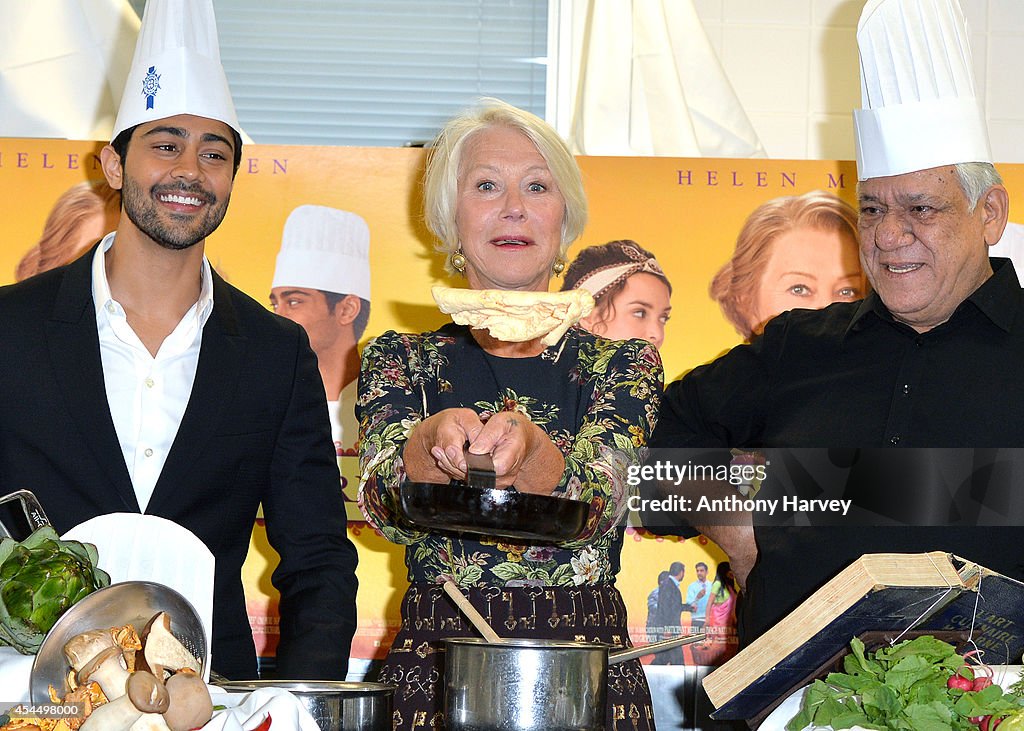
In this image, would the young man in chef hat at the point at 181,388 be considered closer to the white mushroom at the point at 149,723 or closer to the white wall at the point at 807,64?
the white mushroom at the point at 149,723

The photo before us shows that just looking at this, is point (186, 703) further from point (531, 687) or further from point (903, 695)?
point (903, 695)

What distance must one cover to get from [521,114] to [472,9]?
1.20 m

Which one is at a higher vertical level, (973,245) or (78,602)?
(973,245)

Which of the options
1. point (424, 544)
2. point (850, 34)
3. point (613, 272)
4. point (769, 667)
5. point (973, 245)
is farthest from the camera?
point (850, 34)

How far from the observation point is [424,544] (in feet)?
5.02

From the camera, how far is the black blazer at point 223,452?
1599 millimetres

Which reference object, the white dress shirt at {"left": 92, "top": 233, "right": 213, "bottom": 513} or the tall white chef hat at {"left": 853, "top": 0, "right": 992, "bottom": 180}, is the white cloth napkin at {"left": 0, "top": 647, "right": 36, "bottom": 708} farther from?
the tall white chef hat at {"left": 853, "top": 0, "right": 992, "bottom": 180}

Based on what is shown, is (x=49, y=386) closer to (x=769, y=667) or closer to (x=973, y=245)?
(x=769, y=667)

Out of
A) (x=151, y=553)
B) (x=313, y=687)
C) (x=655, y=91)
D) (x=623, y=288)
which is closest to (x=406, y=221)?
(x=623, y=288)

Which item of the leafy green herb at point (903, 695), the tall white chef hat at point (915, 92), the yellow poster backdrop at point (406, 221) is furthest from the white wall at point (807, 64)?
the leafy green herb at point (903, 695)

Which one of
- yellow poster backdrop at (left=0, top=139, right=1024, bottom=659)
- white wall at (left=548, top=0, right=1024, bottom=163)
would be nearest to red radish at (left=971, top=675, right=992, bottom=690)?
yellow poster backdrop at (left=0, top=139, right=1024, bottom=659)

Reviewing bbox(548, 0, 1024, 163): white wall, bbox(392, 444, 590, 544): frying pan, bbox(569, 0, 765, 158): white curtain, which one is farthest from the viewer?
bbox(548, 0, 1024, 163): white wall

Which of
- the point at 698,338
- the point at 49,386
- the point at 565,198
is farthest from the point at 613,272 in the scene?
the point at 49,386

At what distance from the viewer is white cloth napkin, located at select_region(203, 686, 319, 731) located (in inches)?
37.1
